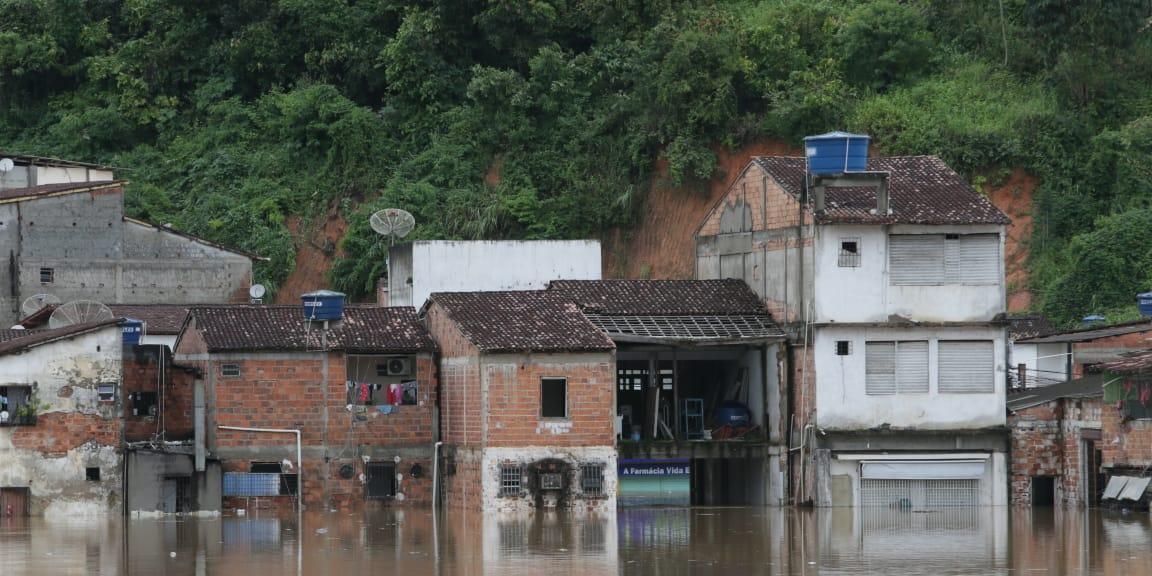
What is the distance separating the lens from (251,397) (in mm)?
45688

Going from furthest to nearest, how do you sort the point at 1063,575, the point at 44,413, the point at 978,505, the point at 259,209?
1. the point at 259,209
2. the point at 978,505
3. the point at 44,413
4. the point at 1063,575

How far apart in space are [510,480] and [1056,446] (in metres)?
12.2

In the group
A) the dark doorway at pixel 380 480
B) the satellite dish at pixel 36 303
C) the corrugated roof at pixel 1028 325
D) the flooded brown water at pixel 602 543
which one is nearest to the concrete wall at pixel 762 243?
the flooded brown water at pixel 602 543

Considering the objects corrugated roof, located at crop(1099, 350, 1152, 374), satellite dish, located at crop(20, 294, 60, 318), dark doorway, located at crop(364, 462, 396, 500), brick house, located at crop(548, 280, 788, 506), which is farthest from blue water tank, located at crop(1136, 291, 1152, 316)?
satellite dish, located at crop(20, 294, 60, 318)

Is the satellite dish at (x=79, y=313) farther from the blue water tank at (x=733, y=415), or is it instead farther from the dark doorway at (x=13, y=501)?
the blue water tank at (x=733, y=415)

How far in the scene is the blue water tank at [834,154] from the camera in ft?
151

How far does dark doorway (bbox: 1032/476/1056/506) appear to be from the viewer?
46.0 metres

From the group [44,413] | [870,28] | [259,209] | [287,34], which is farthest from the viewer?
[287,34]

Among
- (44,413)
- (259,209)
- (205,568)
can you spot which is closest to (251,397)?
(44,413)

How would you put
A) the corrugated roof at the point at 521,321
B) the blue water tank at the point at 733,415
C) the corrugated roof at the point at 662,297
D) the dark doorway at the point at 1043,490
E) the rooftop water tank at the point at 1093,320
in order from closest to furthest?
the corrugated roof at the point at 521,321 → the dark doorway at the point at 1043,490 → the corrugated roof at the point at 662,297 → the blue water tank at the point at 733,415 → the rooftop water tank at the point at 1093,320

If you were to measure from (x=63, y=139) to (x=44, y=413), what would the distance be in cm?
2951

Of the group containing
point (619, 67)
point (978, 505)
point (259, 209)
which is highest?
point (619, 67)

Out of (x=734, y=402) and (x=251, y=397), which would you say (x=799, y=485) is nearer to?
(x=734, y=402)

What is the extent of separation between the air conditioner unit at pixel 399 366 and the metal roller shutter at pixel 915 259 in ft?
36.7
